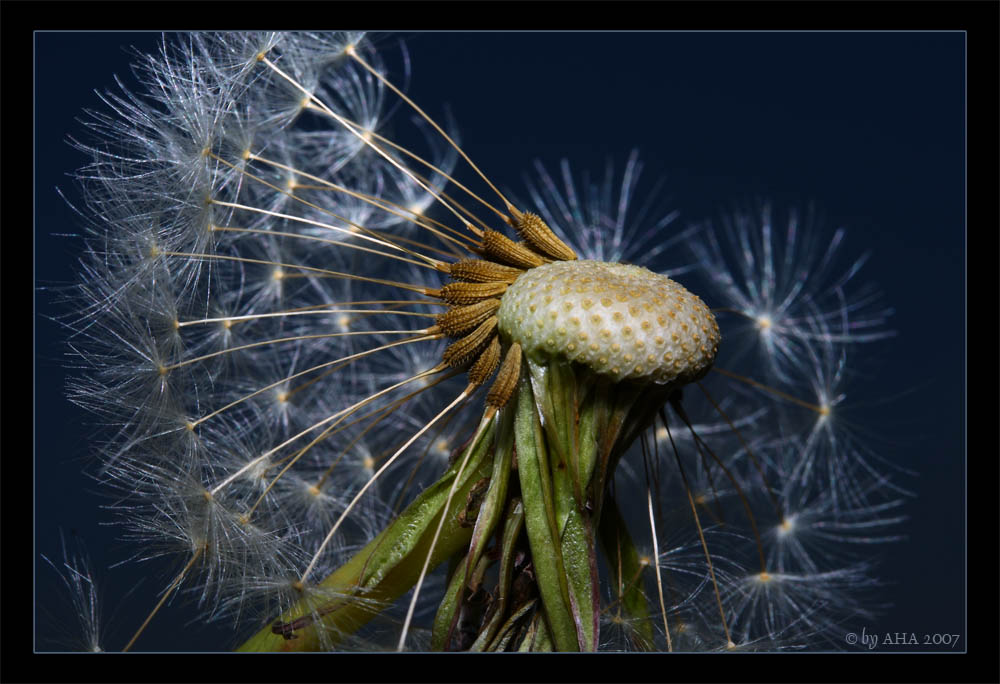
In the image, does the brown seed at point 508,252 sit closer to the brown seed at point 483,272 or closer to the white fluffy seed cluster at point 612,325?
the brown seed at point 483,272

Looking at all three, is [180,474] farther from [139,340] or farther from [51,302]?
[51,302]

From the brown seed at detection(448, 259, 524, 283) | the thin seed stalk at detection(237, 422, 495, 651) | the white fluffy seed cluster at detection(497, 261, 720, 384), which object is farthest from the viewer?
the brown seed at detection(448, 259, 524, 283)

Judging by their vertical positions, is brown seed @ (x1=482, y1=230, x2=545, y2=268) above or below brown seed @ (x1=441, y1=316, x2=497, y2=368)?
above

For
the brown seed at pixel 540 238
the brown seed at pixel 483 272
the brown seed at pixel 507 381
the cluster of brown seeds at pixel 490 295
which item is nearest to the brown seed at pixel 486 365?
the cluster of brown seeds at pixel 490 295

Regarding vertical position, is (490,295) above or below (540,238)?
below

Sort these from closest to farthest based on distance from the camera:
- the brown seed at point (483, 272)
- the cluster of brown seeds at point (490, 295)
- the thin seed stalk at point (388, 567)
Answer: the cluster of brown seeds at point (490, 295)
the thin seed stalk at point (388, 567)
the brown seed at point (483, 272)

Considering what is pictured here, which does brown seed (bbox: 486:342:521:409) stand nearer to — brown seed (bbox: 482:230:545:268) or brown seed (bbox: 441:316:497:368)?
brown seed (bbox: 441:316:497:368)

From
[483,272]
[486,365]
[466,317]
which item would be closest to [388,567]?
[486,365]

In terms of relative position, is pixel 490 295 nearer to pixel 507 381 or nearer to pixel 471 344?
pixel 471 344

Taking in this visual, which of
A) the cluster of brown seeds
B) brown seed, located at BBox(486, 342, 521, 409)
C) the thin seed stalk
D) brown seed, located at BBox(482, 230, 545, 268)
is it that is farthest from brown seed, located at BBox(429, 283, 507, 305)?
the thin seed stalk
